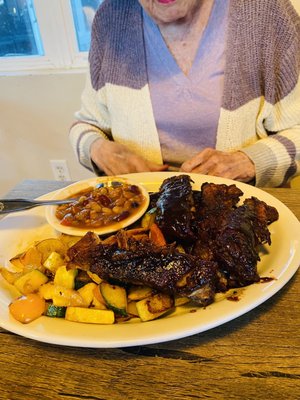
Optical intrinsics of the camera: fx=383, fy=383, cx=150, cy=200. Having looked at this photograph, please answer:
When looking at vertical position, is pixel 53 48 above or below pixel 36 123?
above

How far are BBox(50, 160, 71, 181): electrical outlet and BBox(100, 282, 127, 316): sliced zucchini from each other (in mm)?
1960

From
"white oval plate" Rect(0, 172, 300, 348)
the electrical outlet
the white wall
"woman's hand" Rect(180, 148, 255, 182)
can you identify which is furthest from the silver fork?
the electrical outlet

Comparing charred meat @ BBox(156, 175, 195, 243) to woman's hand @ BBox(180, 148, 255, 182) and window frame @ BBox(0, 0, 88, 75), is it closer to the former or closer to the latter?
woman's hand @ BBox(180, 148, 255, 182)

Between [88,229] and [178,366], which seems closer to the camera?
[178,366]

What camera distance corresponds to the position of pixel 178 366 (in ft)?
2.07

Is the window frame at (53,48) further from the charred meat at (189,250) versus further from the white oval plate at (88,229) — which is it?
the charred meat at (189,250)

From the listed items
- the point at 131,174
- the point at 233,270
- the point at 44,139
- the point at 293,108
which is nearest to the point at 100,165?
the point at 131,174

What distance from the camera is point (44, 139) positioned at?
2.50 metres

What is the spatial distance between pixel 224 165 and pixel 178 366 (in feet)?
2.27

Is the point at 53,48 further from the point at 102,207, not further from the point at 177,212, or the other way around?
the point at 177,212

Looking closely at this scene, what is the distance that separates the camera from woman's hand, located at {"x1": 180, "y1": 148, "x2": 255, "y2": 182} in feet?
3.86

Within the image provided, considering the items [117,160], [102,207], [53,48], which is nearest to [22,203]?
[102,207]

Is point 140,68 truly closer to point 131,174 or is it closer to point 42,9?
point 131,174

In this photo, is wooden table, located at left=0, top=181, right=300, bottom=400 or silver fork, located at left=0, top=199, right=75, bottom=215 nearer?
wooden table, located at left=0, top=181, right=300, bottom=400
